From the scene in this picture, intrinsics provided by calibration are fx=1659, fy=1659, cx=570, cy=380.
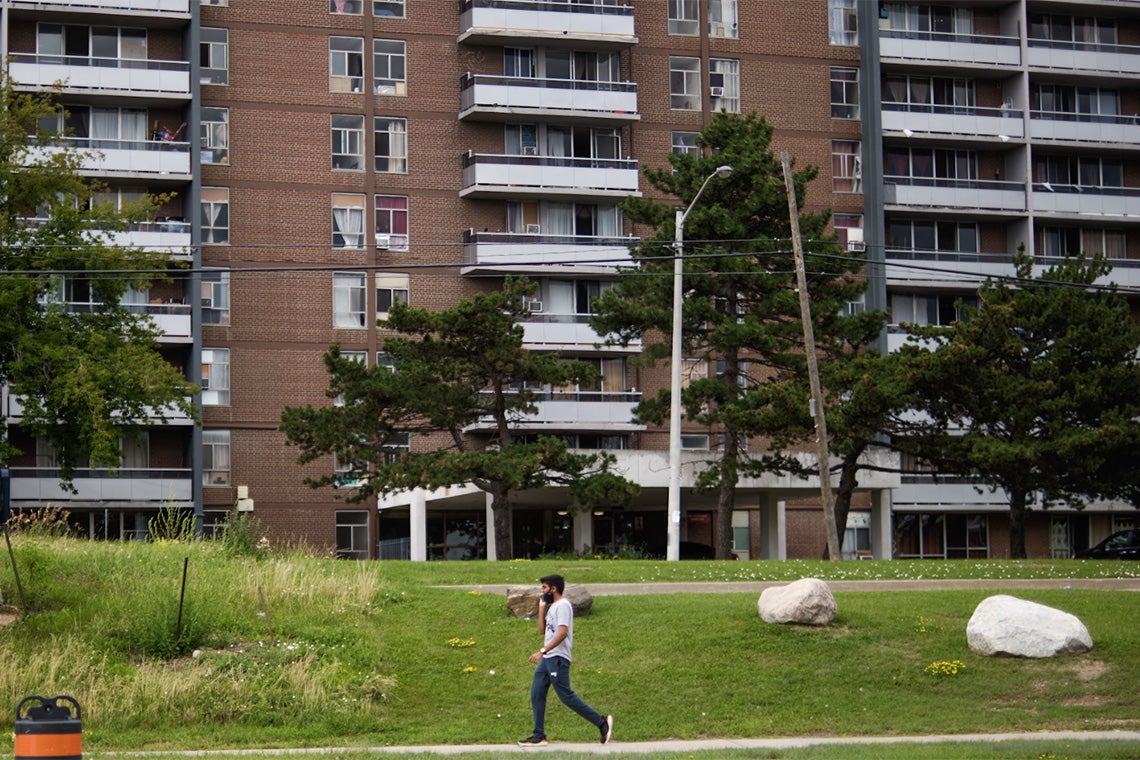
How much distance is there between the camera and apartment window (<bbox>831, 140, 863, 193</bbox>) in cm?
6950

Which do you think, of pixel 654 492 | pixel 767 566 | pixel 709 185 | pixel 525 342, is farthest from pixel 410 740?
pixel 525 342

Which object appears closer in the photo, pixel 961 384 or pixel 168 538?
pixel 168 538

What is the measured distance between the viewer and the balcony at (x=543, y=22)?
64.3 meters

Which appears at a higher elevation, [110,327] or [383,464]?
[110,327]

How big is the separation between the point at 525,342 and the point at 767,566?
31.9 m

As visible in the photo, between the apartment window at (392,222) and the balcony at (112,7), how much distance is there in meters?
10.1

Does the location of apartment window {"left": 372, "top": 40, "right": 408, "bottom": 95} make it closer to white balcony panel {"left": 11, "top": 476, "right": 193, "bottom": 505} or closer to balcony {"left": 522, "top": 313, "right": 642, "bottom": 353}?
balcony {"left": 522, "top": 313, "right": 642, "bottom": 353}

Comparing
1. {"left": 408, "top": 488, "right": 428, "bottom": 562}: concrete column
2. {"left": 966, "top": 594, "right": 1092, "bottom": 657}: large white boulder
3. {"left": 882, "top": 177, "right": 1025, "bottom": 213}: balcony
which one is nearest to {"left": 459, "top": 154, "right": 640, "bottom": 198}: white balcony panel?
{"left": 882, "top": 177, "right": 1025, "bottom": 213}: balcony

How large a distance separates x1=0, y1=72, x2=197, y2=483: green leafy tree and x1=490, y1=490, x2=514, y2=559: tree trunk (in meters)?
9.55

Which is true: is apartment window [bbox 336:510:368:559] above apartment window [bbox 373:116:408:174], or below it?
below

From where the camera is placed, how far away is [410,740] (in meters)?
18.5

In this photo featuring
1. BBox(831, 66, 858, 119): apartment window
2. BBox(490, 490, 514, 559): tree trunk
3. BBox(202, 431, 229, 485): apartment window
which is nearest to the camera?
BBox(490, 490, 514, 559): tree trunk

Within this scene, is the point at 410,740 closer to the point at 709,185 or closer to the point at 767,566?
the point at 767,566

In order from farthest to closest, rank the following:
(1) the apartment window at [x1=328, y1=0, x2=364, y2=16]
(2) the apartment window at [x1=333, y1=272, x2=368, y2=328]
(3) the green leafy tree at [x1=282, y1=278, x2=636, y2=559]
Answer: (1) the apartment window at [x1=328, y1=0, x2=364, y2=16]
(2) the apartment window at [x1=333, y1=272, x2=368, y2=328]
(3) the green leafy tree at [x1=282, y1=278, x2=636, y2=559]
